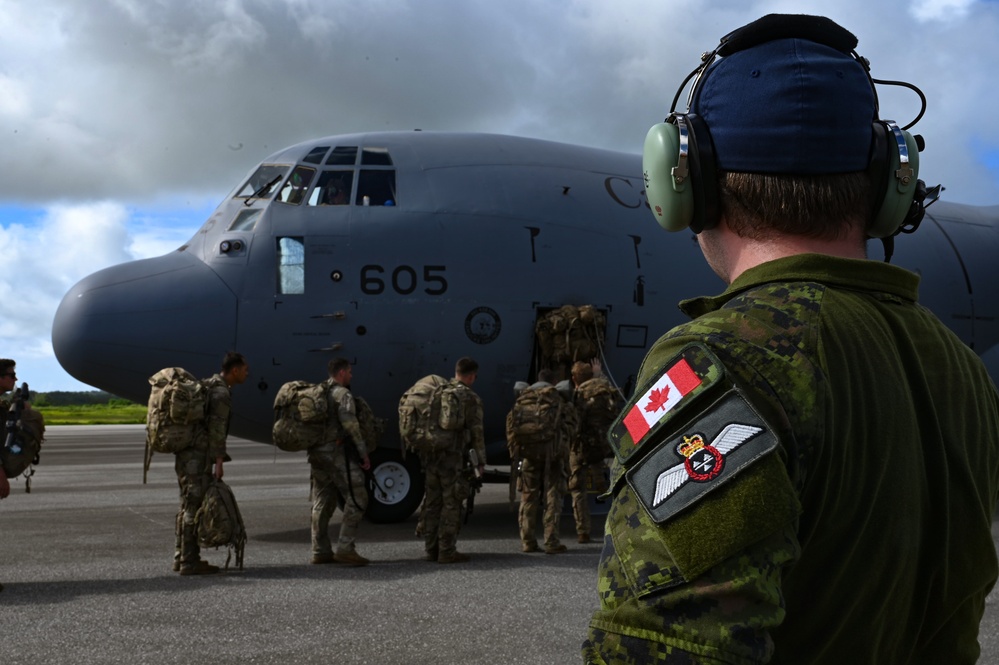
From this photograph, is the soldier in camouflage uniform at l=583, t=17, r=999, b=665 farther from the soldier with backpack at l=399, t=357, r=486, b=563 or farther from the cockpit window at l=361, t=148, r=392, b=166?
the cockpit window at l=361, t=148, r=392, b=166

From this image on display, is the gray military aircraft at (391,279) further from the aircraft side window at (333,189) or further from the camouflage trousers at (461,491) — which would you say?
the camouflage trousers at (461,491)

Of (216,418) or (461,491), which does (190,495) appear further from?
(461,491)

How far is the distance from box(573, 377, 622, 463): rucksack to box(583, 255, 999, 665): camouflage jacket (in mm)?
8954

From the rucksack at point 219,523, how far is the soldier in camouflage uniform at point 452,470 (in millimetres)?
1723

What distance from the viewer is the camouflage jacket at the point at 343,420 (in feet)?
29.9

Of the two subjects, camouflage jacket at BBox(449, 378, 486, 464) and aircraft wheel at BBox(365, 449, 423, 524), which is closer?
camouflage jacket at BBox(449, 378, 486, 464)

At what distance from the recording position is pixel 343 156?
11156mm

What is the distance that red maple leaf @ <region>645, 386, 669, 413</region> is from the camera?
49.0 inches

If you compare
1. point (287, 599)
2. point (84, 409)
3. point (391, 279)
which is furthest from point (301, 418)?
point (84, 409)

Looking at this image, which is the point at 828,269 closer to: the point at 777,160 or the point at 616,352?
the point at 777,160

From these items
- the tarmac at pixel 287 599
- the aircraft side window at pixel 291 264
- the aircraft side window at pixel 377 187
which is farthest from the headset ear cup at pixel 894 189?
the aircraft side window at pixel 377 187

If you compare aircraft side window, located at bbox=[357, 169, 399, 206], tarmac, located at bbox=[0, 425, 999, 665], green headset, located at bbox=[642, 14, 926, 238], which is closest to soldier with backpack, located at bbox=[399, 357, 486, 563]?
tarmac, located at bbox=[0, 425, 999, 665]

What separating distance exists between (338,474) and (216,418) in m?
1.22

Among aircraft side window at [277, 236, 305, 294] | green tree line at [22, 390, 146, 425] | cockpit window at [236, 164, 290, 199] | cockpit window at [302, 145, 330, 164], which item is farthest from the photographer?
green tree line at [22, 390, 146, 425]
